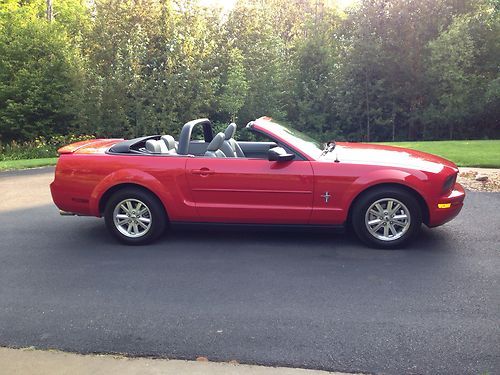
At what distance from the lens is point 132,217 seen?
6066mm

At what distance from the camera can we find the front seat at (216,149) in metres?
6.05

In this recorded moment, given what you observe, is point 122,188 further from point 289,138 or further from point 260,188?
point 289,138

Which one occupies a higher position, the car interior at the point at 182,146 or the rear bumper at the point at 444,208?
the car interior at the point at 182,146

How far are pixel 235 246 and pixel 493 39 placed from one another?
24663mm

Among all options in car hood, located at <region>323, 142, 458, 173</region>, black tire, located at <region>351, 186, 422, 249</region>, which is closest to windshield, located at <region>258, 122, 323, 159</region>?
car hood, located at <region>323, 142, 458, 173</region>

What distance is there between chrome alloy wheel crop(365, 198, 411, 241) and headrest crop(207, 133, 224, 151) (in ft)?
6.25

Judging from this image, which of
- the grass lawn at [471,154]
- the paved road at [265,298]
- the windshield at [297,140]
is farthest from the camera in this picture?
the grass lawn at [471,154]

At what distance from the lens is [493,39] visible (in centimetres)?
2580

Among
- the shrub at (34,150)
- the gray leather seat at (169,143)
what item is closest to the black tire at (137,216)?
the gray leather seat at (169,143)

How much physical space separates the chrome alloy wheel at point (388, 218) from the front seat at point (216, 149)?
183 cm

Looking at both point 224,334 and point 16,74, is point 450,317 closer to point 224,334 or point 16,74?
point 224,334

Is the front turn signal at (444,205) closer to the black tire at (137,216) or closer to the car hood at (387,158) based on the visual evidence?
the car hood at (387,158)

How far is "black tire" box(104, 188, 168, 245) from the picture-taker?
237 inches

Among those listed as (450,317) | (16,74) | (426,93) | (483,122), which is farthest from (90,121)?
(450,317)
